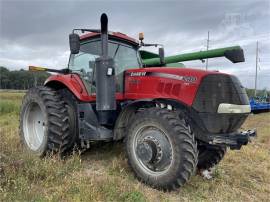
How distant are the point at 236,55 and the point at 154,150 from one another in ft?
6.42

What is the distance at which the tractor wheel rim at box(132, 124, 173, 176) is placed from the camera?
429cm

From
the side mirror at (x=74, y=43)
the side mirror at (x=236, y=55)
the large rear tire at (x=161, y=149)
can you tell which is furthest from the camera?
the side mirror at (x=74, y=43)

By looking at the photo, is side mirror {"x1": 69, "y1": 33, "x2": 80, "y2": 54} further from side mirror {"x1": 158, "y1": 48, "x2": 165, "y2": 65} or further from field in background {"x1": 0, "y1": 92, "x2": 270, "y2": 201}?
side mirror {"x1": 158, "y1": 48, "x2": 165, "y2": 65}

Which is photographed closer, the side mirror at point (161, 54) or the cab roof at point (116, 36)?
the cab roof at point (116, 36)

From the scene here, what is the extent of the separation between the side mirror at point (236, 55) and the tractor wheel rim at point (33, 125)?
138 inches

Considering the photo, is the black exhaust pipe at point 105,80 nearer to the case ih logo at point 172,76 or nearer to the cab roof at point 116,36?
the case ih logo at point 172,76

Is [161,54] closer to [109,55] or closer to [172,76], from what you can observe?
[109,55]

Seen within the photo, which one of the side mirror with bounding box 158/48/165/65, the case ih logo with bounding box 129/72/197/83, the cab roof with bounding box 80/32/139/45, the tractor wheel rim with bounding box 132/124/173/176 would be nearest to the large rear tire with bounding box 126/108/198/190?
the tractor wheel rim with bounding box 132/124/173/176

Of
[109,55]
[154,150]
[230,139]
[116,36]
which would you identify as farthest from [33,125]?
[230,139]

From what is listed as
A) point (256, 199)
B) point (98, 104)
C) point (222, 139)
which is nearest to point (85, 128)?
point (98, 104)

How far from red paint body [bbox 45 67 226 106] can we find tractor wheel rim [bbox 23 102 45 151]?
90cm

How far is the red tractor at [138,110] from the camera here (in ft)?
14.0

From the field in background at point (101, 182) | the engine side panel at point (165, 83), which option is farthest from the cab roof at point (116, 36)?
the field in background at point (101, 182)

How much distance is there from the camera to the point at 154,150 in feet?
14.3
